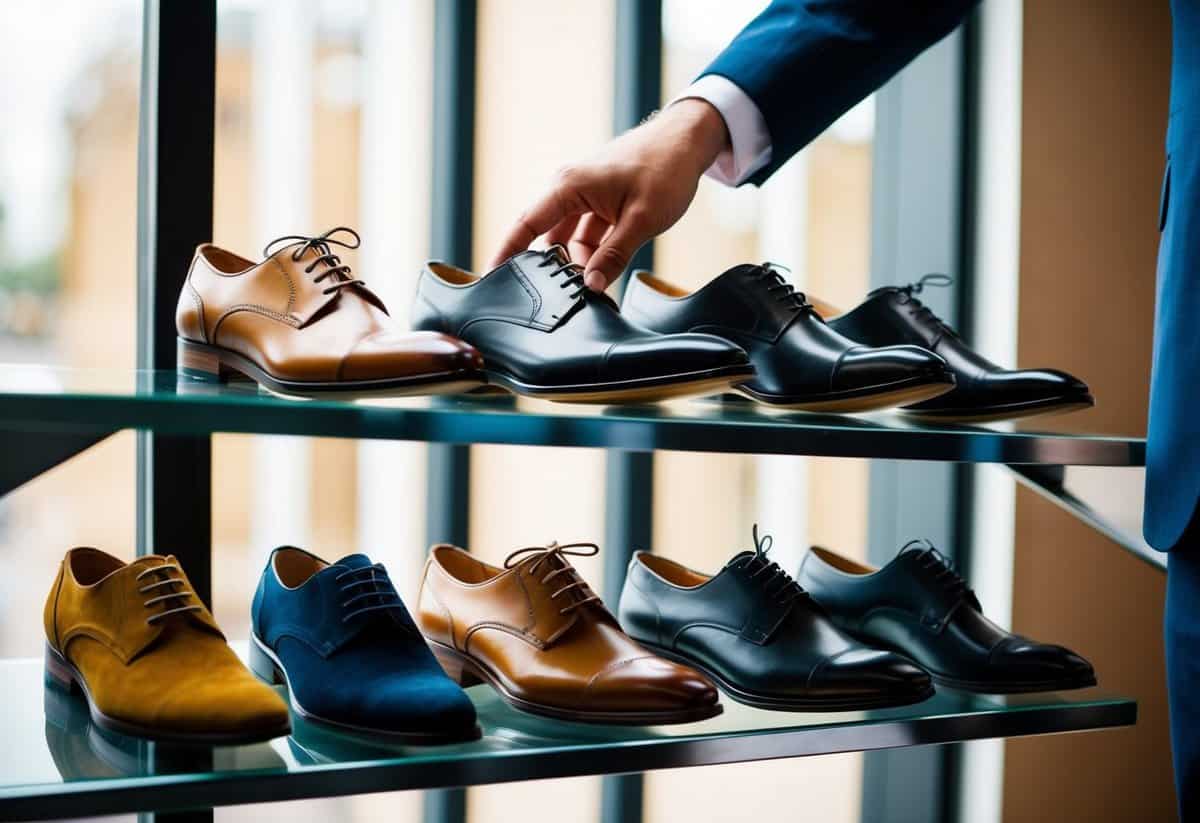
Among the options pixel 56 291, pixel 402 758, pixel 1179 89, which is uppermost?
pixel 1179 89

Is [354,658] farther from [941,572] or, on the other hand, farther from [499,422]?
[941,572]

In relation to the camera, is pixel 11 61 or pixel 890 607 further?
pixel 11 61

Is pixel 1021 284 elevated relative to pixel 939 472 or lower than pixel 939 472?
A: elevated

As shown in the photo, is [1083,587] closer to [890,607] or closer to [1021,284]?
[1021,284]

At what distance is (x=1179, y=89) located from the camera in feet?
2.75

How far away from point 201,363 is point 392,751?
0.37m

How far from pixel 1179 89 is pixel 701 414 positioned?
1.50ft

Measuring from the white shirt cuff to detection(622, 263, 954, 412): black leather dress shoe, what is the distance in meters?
0.10

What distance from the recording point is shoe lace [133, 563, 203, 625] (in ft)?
2.86

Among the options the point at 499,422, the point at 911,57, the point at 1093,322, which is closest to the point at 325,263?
the point at 499,422

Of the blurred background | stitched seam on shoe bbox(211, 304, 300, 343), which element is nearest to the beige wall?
the blurred background

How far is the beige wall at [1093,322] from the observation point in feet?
6.85

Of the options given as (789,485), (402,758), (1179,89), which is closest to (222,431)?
(402,758)

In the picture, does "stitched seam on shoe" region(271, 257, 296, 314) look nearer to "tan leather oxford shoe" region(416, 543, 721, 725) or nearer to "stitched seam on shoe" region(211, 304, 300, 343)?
"stitched seam on shoe" region(211, 304, 300, 343)
